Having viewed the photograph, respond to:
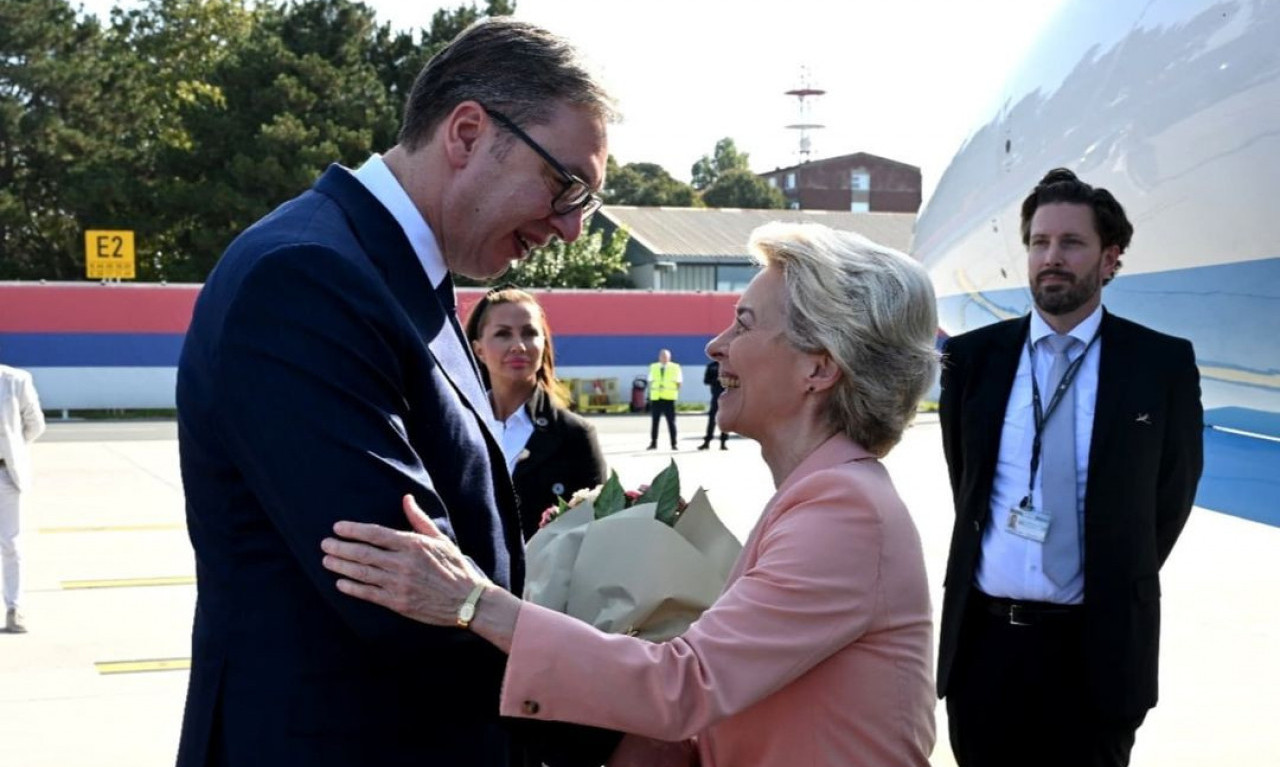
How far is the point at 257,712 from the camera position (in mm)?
1762

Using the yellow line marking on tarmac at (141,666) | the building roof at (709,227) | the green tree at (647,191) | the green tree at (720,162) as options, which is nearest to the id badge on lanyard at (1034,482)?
the yellow line marking on tarmac at (141,666)

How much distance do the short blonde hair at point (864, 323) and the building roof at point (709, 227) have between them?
42.0m

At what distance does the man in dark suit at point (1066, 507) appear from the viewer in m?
3.56

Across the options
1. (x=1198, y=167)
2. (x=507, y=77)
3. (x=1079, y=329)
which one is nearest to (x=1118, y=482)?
(x=1079, y=329)

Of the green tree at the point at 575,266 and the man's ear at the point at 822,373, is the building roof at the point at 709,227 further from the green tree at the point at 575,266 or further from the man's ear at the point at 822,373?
the man's ear at the point at 822,373

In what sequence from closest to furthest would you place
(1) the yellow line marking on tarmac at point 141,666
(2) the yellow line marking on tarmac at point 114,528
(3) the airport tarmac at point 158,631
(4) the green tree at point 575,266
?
(3) the airport tarmac at point 158,631, (1) the yellow line marking on tarmac at point 141,666, (2) the yellow line marking on tarmac at point 114,528, (4) the green tree at point 575,266

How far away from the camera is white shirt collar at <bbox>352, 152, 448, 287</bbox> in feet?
6.38

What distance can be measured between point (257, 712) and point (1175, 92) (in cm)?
334

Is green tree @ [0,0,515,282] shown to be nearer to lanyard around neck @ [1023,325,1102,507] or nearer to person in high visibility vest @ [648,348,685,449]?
person in high visibility vest @ [648,348,685,449]

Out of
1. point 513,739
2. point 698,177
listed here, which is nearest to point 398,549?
point 513,739

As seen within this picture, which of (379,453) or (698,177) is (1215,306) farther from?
(698,177)

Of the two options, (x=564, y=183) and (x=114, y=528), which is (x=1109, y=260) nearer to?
(x=564, y=183)

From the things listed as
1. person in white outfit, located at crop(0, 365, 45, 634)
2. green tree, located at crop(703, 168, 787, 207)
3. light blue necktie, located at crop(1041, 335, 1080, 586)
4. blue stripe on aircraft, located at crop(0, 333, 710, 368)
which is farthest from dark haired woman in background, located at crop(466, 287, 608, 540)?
green tree, located at crop(703, 168, 787, 207)

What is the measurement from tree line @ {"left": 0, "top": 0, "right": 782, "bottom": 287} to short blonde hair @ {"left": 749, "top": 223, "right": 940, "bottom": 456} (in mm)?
34359
